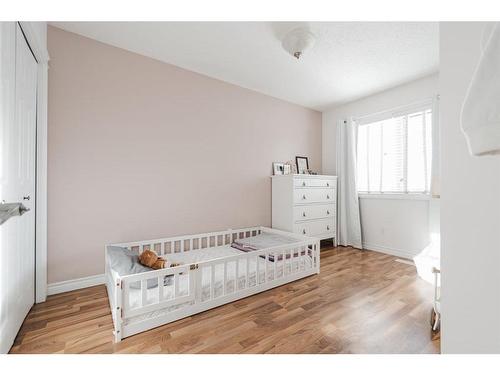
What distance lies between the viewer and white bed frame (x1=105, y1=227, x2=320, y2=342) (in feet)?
4.75

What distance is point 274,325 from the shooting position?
1.55 metres

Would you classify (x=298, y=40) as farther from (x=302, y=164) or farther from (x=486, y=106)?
(x=302, y=164)

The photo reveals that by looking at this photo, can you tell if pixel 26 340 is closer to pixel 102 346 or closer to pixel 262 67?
pixel 102 346

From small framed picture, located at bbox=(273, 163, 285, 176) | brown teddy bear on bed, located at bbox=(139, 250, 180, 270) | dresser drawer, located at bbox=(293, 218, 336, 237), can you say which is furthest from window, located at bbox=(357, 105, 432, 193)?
brown teddy bear on bed, located at bbox=(139, 250, 180, 270)

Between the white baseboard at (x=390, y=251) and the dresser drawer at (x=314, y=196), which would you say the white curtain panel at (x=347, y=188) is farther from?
the dresser drawer at (x=314, y=196)

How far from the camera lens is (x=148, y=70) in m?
2.40

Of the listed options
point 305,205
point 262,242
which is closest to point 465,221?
point 262,242

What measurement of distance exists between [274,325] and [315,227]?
198cm

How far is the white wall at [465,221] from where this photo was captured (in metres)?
0.74

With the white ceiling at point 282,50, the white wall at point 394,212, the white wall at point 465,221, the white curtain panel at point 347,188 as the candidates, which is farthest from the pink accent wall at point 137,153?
the white wall at point 465,221

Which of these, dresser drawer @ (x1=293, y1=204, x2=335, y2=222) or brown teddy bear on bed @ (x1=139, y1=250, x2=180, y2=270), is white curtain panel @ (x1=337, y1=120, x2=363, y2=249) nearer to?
dresser drawer @ (x1=293, y1=204, x2=335, y2=222)

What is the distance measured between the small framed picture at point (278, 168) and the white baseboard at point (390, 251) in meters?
1.73
